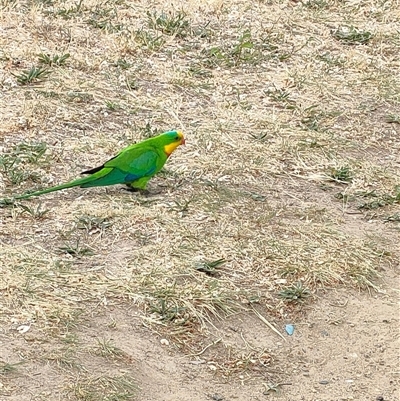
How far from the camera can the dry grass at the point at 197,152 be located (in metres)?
4.06

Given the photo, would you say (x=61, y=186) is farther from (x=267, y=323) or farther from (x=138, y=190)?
(x=267, y=323)

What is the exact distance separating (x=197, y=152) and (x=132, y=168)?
2.48 feet

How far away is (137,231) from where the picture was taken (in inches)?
175

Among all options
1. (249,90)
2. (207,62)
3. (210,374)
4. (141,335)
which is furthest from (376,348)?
(207,62)

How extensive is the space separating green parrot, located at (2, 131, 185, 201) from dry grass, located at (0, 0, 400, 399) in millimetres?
98

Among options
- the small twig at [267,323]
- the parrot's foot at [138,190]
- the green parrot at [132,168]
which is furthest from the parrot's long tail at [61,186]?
the small twig at [267,323]

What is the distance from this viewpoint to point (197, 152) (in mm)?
5324

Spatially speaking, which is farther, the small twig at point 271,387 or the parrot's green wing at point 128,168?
the parrot's green wing at point 128,168

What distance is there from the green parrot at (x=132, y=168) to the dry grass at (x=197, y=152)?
10 centimetres

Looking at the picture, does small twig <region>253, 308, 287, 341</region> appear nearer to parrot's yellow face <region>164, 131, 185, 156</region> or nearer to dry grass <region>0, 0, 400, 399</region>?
dry grass <region>0, 0, 400, 399</region>

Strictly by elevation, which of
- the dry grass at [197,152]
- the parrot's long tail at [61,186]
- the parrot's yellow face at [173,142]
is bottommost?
the dry grass at [197,152]

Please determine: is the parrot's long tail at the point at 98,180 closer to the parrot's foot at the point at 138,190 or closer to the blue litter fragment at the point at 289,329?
the parrot's foot at the point at 138,190

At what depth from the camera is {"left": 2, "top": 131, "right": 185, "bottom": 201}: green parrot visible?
4.59 m

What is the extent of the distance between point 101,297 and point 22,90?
219 centimetres
